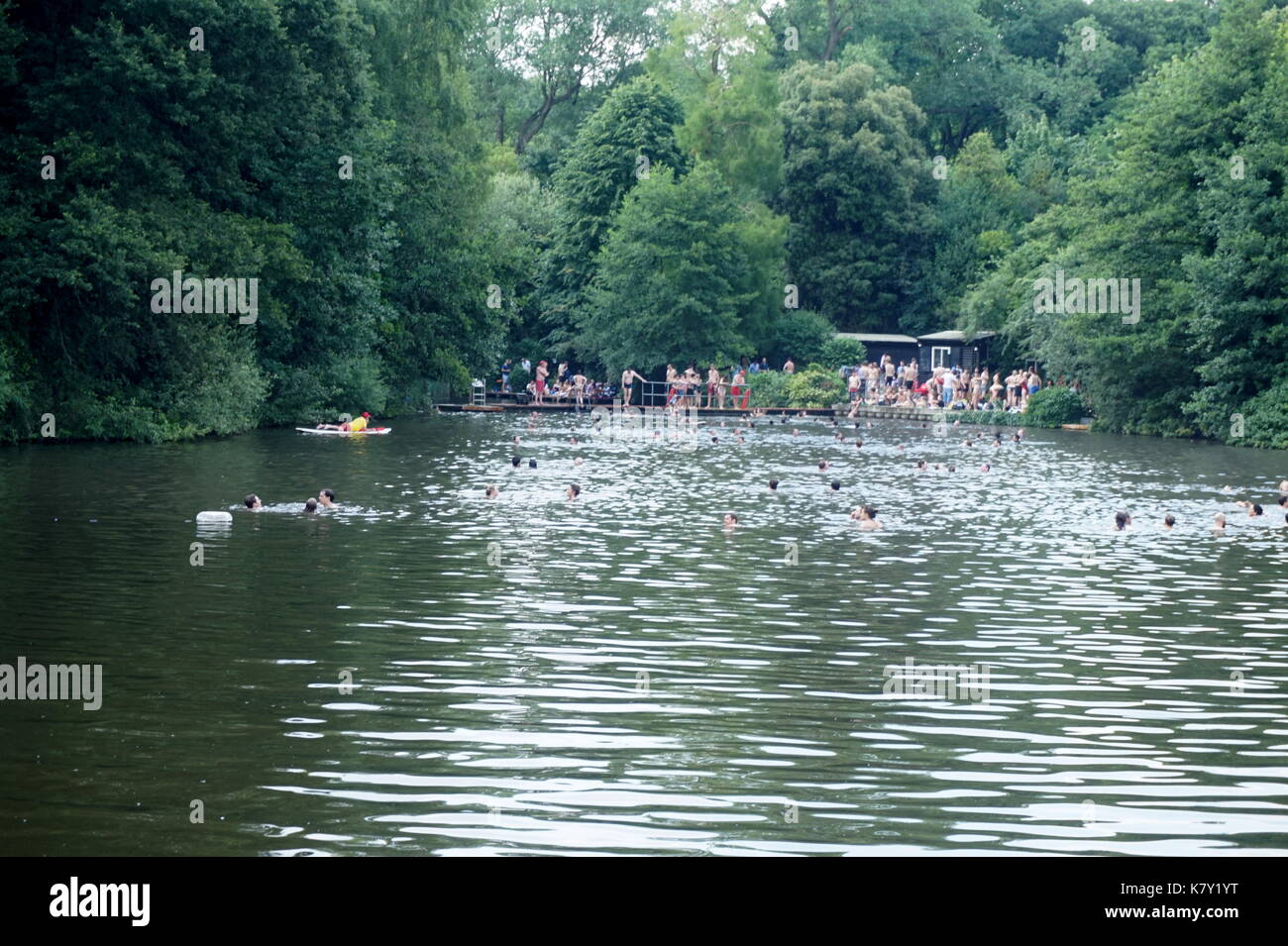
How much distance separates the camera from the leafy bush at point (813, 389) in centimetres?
8362

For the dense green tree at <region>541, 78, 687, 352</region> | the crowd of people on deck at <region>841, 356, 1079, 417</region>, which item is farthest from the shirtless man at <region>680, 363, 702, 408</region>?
the dense green tree at <region>541, 78, 687, 352</region>

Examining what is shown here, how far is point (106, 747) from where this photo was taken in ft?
41.6

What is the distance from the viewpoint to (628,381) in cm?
8906

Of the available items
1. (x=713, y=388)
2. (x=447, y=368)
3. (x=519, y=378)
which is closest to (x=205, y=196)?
(x=447, y=368)

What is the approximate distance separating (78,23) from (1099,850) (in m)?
42.8

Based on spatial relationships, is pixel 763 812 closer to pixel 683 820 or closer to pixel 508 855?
pixel 683 820

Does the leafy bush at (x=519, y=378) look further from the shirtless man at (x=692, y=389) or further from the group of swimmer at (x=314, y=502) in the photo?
the group of swimmer at (x=314, y=502)

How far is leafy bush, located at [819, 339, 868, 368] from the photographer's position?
90.2 metres

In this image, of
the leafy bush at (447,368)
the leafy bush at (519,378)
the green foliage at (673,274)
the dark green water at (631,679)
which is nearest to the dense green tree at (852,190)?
the green foliage at (673,274)

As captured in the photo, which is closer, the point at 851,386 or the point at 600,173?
the point at 851,386

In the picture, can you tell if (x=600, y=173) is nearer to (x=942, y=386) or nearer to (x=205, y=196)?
(x=942, y=386)

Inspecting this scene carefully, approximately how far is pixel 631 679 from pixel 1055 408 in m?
60.9

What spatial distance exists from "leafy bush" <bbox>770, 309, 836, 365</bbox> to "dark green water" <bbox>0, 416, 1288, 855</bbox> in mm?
58554
